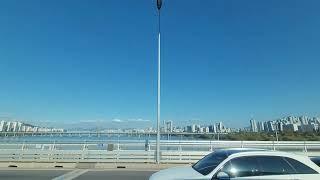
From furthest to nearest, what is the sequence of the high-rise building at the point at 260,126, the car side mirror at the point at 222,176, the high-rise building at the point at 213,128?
the high-rise building at the point at 260,126 → the high-rise building at the point at 213,128 → the car side mirror at the point at 222,176

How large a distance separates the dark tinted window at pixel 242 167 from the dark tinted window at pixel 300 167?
84 cm

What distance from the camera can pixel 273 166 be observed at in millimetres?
7980

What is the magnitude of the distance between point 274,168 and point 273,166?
53 mm

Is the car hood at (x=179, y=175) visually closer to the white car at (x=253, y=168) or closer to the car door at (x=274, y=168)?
the white car at (x=253, y=168)

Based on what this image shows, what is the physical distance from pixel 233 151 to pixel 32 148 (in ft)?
61.7

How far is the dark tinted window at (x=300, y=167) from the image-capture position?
795 centimetres

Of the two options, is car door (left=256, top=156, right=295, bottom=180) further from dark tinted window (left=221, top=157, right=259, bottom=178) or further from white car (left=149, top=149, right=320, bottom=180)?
dark tinted window (left=221, top=157, right=259, bottom=178)

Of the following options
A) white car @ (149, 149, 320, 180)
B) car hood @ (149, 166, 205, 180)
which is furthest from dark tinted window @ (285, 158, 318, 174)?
car hood @ (149, 166, 205, 180)

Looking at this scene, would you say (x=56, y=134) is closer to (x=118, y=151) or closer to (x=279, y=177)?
(x=118, y=151)

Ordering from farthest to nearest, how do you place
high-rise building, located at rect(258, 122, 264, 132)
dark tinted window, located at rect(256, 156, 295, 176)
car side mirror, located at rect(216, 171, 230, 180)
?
high-rise building, located at rect(258, 122, 264, 132), dark tinted window, located at rect(256, 156, 295, 176), car side mirror, located at rect(216, 171, 230, 180)

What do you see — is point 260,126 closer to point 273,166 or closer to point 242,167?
point 273,166

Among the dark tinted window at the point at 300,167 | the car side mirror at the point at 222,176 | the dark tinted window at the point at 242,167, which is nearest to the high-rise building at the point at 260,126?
the dark tinted window at the point at 300,167

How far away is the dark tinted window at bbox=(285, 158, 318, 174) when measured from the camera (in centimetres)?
795

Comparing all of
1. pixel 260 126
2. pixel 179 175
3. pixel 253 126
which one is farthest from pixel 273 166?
pixel 260 126
